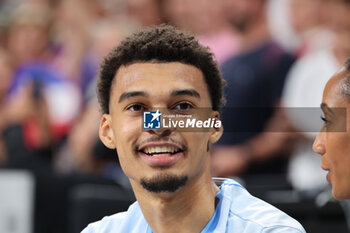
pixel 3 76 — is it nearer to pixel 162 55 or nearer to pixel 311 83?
pixel 311 83

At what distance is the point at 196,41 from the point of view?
9.41 feet

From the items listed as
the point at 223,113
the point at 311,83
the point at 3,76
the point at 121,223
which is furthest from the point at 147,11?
the point at 121,223

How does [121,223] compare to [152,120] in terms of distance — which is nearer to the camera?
[152,120]

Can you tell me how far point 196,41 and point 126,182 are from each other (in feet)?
8.85

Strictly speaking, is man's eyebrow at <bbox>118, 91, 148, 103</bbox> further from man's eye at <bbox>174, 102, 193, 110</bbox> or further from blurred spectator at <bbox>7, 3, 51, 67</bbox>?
blurred spectator at <bbox>7, 3, 51, 67</bbox>

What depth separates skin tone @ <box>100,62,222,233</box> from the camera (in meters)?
2.62

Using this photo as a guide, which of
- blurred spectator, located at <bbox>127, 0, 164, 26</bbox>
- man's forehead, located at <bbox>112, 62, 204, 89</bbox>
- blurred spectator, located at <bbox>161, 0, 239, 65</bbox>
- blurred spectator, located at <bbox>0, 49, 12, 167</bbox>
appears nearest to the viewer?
man's forehead, located at <bbox>112, 62, 204, 89</bbox>

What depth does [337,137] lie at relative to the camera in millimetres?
2584

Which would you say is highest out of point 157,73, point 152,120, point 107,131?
point 157,73

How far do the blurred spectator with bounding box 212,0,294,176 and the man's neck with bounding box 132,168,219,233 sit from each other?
2.65m

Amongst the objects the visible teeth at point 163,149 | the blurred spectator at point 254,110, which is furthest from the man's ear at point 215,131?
the blurred spectator at point 254,110

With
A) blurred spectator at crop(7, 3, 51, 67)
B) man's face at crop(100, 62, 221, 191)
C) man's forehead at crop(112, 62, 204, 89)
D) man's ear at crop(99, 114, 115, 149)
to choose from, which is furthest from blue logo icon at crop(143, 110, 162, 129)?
blurred spectator at crop(7, 3, 51, 67)

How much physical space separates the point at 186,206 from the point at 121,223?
0.39m

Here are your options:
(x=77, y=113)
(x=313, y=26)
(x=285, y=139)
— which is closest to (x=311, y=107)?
(x=285, y=139)
